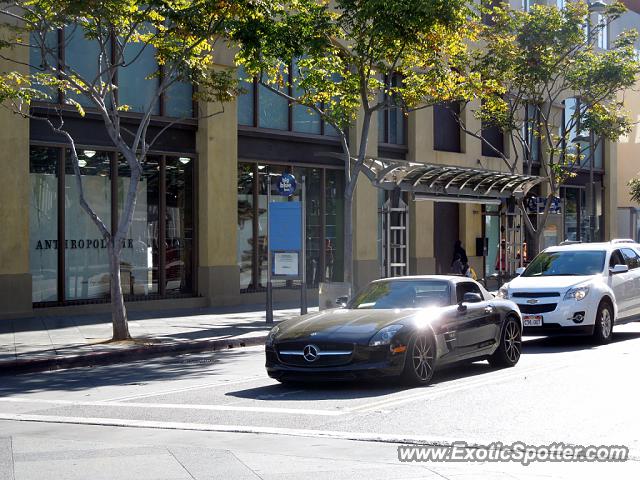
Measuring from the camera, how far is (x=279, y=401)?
11188 mm

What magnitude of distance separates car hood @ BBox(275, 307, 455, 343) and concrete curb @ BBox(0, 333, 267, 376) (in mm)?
4907

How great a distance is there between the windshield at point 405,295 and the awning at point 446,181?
11081 mm

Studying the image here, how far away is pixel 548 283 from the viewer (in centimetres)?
1747

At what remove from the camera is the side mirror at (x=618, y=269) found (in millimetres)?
18062

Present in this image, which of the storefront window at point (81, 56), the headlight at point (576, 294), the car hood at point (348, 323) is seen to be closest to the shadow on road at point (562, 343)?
the headlight at point (576, 294)

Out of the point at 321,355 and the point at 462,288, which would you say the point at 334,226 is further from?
the point at 321,355

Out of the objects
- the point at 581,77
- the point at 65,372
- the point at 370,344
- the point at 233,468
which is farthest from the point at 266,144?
the point at 233,468

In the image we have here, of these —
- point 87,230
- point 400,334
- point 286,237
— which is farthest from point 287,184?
point 400,334

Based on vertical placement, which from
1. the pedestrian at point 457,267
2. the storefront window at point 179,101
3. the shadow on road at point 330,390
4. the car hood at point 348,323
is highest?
the storefront window at point 179,101

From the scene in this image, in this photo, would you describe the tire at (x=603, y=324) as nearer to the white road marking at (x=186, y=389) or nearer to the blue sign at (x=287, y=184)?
the white road marking at (x=186, y=389)

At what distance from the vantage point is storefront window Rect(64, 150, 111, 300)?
2294cm

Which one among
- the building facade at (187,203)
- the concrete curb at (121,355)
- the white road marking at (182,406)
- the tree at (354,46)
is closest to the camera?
the white road marking at (182,406)

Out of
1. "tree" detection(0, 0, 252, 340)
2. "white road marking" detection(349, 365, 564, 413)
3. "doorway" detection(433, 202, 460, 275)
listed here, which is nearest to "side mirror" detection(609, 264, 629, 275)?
"white road marking" detection(349, 365, 564, 413)

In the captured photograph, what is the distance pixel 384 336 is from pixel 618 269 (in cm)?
817
